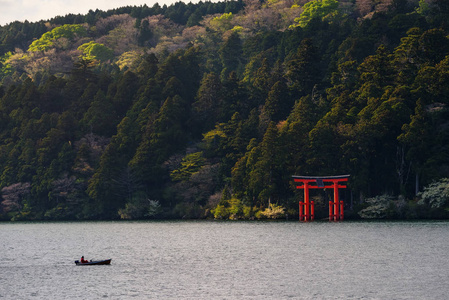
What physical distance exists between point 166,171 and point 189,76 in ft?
67.9

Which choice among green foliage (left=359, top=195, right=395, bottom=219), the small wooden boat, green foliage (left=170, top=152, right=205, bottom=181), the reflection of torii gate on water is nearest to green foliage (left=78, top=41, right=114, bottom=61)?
green foliage (left=170, top=152, right=205, bottom=181)

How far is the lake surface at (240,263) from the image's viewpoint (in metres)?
34.4

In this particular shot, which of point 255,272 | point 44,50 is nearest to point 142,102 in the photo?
point 44,50

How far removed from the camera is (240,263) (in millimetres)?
43719

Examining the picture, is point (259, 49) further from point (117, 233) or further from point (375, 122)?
point (117, 233)

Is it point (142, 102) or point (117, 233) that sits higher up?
point (142, 102)

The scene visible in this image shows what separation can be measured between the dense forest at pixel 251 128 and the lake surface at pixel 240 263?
36.5ft

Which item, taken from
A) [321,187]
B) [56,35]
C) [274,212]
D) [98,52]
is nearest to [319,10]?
[98,52]

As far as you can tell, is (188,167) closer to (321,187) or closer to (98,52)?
(321,187)

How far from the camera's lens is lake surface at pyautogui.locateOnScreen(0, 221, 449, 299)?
113 feet

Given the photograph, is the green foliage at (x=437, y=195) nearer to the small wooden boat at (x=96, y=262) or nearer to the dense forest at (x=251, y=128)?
the dense forest at (x=251, y=128)

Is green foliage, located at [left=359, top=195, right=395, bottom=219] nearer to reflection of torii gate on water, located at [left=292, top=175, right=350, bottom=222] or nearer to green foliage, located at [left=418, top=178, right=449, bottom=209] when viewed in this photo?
reflection of torii gate on water, located at [left=292, top=175, right=350, bottom=222]

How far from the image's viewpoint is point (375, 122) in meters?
77.1

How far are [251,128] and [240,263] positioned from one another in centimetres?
4787
